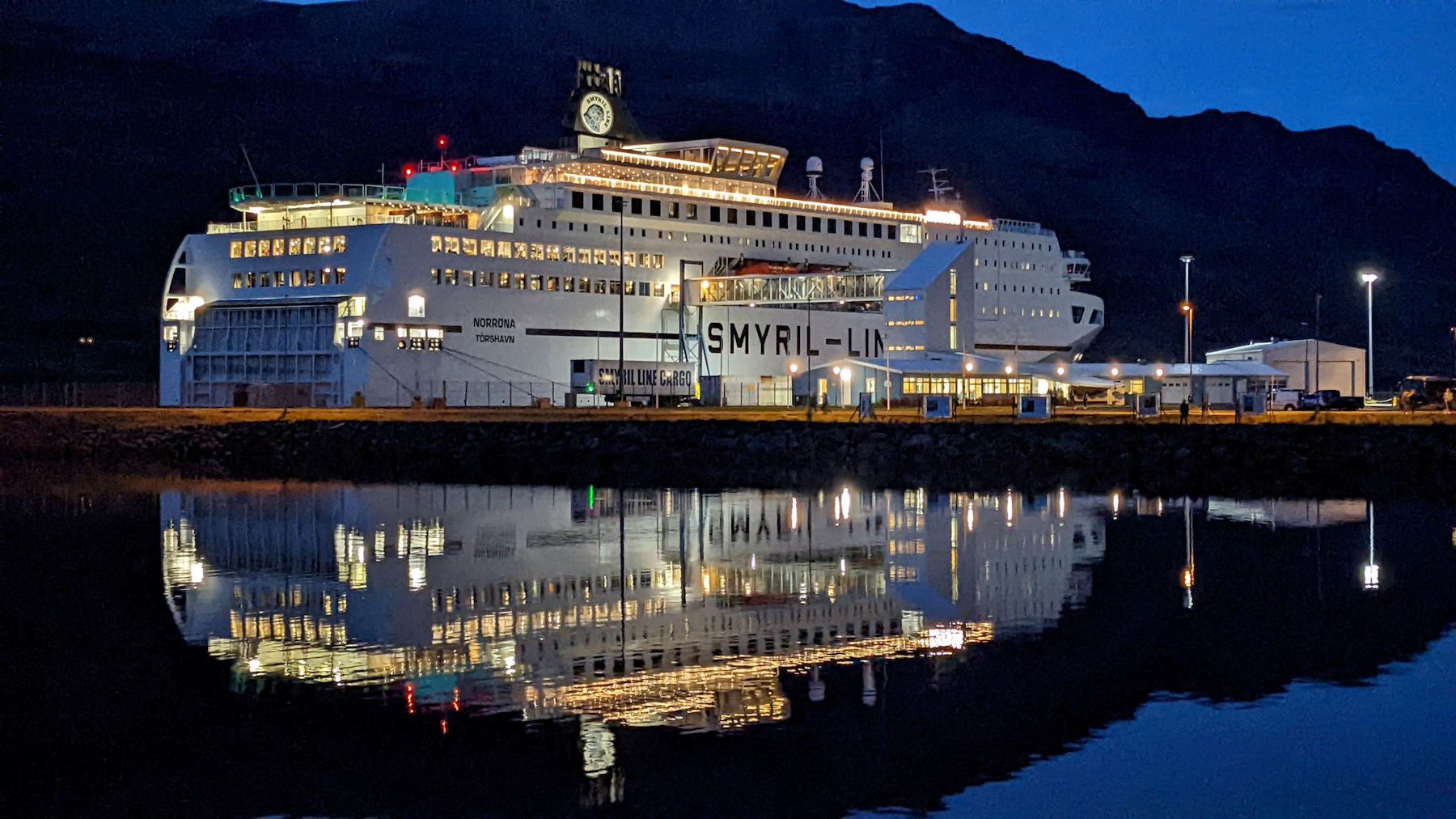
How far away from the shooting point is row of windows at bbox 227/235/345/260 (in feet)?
189

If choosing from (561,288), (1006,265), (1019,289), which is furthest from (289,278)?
(1019,289)

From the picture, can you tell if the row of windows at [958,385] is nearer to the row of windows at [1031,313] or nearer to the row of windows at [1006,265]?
the row of windows at [1031,313]

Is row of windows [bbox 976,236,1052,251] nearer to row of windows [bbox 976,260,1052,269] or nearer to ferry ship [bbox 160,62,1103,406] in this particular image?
row of windows [bbox 976,260,1052,269]

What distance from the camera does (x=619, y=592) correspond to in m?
19.8

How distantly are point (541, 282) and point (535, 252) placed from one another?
1220 mm

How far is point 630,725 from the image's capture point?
12602 millimetres

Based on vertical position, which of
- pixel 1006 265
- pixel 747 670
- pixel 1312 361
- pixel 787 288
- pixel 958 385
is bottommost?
pixel 747 670

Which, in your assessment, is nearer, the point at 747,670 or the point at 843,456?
the point at 747,670

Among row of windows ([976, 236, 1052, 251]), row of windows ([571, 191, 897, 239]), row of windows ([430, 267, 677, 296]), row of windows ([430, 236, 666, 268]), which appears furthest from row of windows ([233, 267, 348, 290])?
row of windows ([976, 236, 1052, 251])

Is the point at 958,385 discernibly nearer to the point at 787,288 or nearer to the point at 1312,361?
the point at 787,288

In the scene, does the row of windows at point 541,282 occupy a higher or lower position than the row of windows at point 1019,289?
lower

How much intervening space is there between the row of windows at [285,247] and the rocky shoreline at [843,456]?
1004cm

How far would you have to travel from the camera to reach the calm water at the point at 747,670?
1115 cm

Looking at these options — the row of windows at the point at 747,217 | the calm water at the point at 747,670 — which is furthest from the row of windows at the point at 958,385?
the calm water at the point at 747,670
